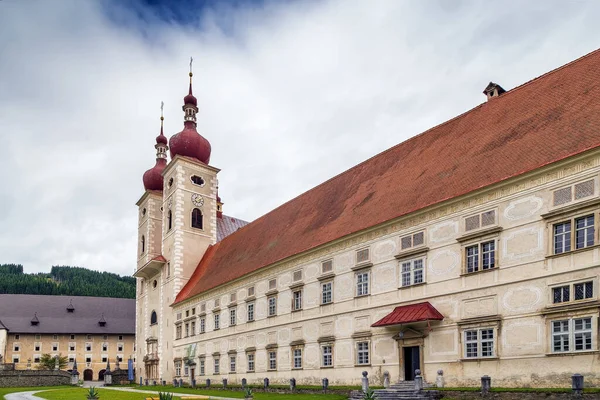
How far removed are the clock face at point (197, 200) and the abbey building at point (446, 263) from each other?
13259 mm

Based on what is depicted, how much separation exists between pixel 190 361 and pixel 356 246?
75.2 ft

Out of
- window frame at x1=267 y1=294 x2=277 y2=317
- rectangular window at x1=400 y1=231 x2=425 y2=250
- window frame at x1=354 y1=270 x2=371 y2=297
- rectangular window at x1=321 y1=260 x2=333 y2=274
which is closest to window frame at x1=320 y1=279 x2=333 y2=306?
rectangular window at x1=321 y1=260 x2=333 y2=274

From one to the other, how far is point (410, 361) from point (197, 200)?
3452cm

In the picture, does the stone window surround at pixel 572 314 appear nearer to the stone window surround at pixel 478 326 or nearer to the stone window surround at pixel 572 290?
the stone window surround at pixel 572 290

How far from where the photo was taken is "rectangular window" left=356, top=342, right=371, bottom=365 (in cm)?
2778

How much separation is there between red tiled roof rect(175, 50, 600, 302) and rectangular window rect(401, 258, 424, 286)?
89.7 inches

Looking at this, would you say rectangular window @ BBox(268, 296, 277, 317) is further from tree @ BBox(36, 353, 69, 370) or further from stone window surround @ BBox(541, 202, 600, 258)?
tree @ BBox(36, 353, 69, 370)

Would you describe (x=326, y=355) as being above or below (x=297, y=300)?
below

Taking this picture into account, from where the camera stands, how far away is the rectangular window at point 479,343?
21922mm

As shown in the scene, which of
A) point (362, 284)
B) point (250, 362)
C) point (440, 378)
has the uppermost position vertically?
point (362, 284)

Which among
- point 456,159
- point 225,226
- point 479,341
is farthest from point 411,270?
point 225,226

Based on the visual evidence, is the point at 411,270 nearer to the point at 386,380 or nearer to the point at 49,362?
the point at 386,380

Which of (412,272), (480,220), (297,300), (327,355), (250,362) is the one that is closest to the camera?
(480,220)

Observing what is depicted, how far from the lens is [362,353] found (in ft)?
92.1
